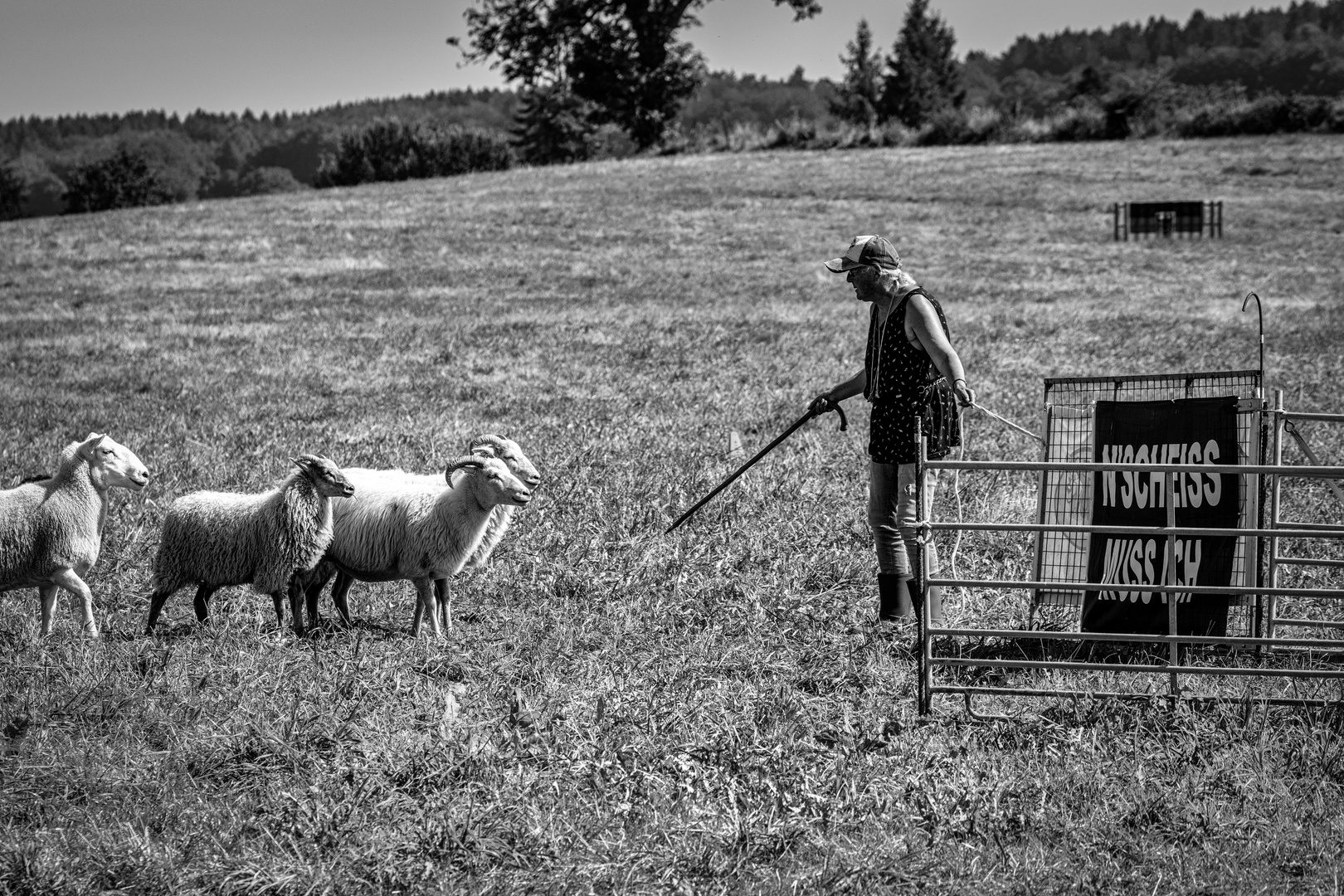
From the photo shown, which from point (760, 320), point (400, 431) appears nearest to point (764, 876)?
point (400, 431)

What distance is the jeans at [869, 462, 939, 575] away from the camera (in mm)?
6777

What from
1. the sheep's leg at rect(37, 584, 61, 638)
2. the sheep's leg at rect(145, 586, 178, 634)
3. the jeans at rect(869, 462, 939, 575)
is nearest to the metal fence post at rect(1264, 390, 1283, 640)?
the jeans at rect(869, 462, 939, 575)

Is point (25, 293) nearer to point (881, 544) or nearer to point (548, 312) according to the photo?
point (548, 312)

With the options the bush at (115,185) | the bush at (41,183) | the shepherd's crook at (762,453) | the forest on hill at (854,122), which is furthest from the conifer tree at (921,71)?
the shepherd's crook at (762,453)

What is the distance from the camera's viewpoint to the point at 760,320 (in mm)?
19547

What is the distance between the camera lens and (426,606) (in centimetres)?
671

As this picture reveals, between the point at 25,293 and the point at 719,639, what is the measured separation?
2058 centimetres

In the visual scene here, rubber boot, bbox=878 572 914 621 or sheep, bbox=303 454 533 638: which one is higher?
sheep, bbox=303 454 533 638

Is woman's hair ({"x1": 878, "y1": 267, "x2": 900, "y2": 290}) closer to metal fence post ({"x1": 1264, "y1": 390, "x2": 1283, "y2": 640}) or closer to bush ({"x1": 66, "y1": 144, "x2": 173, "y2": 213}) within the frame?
metal fence post ({"x1": 1264, "y1": 390, "x2": 1283, "y2": 640})

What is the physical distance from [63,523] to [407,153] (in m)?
94.2

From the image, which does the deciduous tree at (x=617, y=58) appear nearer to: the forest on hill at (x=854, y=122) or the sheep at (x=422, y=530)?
the forest on hill at (x=854, y=122)

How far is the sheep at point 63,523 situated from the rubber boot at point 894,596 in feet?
15.1

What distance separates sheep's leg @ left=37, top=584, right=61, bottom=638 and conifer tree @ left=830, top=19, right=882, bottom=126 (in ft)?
331

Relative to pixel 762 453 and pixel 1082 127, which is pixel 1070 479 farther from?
pixel 1082 127
